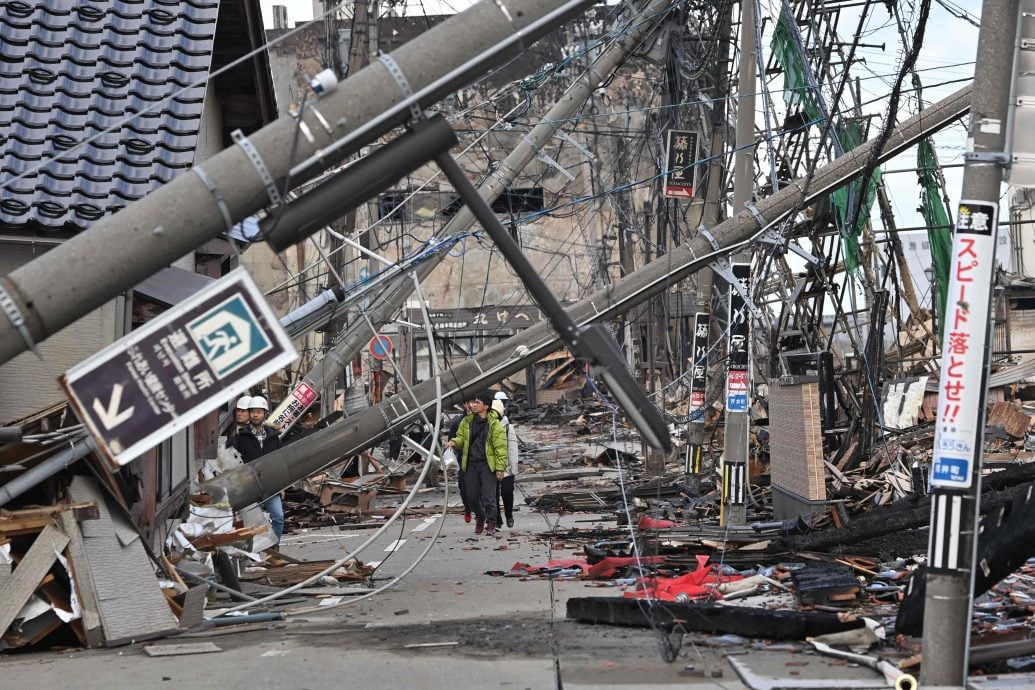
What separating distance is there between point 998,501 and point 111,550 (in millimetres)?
8033

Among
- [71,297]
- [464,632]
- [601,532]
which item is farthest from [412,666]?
[601,532]

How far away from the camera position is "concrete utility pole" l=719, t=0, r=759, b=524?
17578 millimetres

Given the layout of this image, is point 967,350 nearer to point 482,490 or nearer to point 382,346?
point 382,346

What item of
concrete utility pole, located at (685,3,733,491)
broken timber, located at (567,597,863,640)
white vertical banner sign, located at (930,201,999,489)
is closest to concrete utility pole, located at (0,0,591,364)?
white vertical banner sign, located at (930,201,999,489)

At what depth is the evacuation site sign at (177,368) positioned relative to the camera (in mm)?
5820

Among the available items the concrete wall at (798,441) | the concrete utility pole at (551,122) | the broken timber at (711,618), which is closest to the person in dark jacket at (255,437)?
the concrete utility pole at (551,122)

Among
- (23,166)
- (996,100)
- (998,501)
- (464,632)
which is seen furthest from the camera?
(998,501)

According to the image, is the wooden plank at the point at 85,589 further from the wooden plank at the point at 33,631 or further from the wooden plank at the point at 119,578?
the wooden plank at the point at 33,631

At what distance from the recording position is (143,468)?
11.4 metres

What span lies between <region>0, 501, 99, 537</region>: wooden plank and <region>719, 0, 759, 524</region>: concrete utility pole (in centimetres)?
1000

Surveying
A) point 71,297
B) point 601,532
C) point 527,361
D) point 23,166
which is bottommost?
point 601,532

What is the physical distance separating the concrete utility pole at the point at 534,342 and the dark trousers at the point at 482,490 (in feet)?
13.9

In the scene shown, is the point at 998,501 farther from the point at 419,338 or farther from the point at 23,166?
the point at 419,338

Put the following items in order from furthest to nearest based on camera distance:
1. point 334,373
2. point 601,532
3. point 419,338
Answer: point 419,338 < point 334,373 < point 601,532
